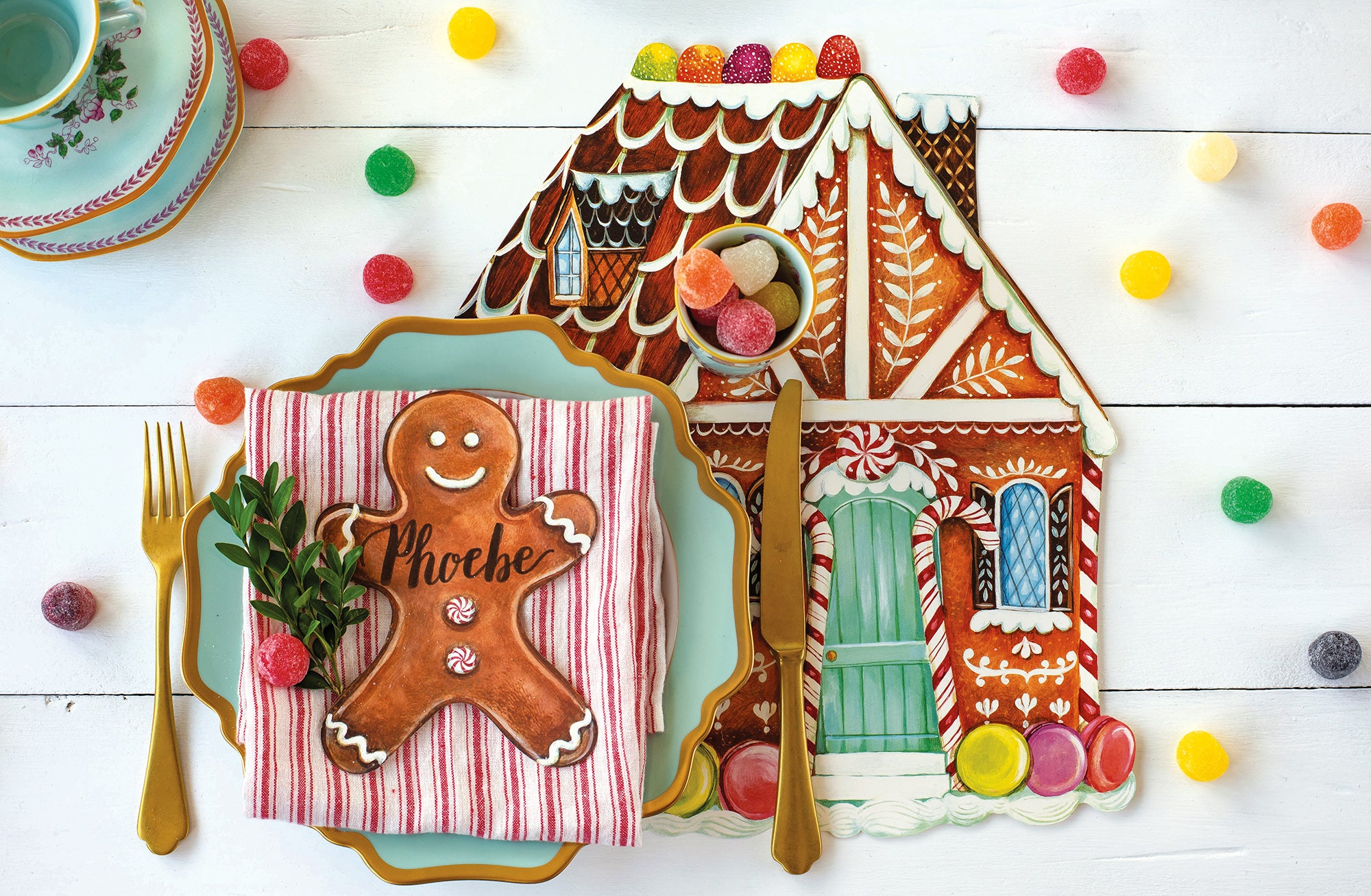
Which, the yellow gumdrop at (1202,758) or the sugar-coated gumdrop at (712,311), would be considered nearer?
the sugar-coated gumdrop at (712,311)

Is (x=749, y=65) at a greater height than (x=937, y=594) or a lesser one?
greater

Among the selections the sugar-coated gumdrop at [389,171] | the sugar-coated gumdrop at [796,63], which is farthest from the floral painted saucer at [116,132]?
the sugar-coated gumdrop at [796,63]

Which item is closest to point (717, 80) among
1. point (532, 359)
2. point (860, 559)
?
point (532, 359)

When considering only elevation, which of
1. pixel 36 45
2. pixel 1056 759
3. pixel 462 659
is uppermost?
pixel 36 45

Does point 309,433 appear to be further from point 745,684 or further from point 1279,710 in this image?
point 1279,710

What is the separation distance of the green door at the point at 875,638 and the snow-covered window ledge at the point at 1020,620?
59 millimetres

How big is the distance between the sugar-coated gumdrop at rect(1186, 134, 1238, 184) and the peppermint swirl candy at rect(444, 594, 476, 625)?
787mm

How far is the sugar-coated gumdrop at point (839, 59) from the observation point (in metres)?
0.81

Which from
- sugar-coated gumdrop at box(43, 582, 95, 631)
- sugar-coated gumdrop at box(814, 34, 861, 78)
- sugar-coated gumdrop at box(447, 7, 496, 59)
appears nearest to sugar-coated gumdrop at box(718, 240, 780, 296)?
sugar-coated gumdrop at box(814, 34, 861, 78)

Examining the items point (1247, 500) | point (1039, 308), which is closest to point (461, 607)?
point (1039, 308)

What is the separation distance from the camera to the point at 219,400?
0.80 m

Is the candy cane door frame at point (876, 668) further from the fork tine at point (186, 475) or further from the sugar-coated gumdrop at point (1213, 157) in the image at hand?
the fork tine at point (186, 475)

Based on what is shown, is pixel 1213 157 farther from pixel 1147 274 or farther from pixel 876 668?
pixel 876 668

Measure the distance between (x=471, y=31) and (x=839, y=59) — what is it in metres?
0.35
